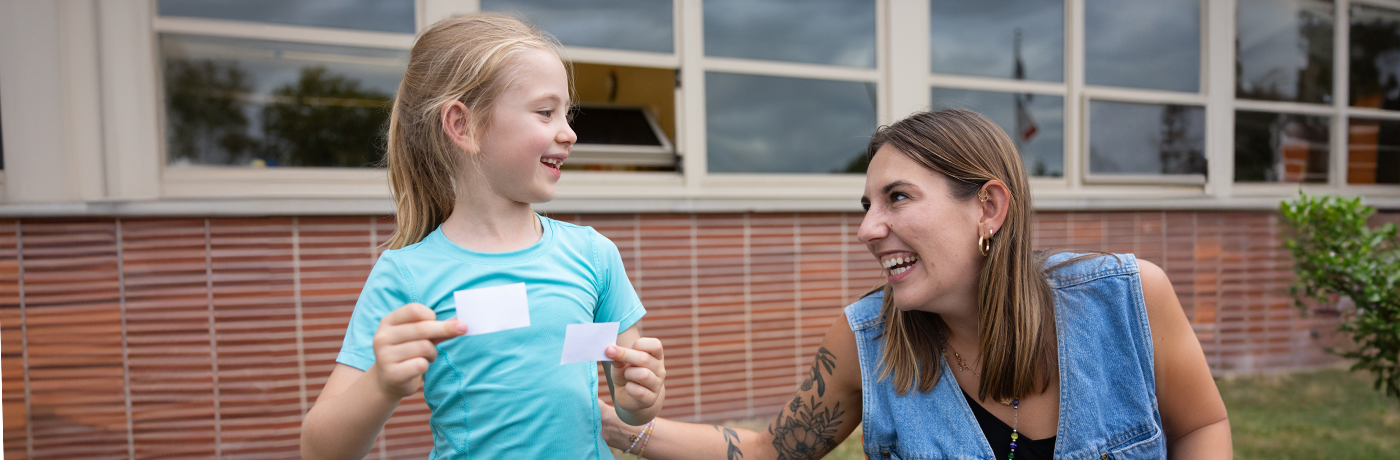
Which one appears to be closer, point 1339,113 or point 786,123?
point 786,123

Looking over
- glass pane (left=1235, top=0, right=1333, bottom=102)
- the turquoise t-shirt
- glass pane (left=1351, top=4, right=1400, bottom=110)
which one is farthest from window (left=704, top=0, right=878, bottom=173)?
glass pane (left=1351, top=4, right=1400, bottom=110)

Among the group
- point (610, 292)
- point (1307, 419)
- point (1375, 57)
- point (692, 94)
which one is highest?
point (1375, 57)

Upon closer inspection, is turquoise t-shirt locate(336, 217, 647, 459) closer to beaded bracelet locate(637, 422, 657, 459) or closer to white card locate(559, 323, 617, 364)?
white card locate(559, 323, 617, 364)

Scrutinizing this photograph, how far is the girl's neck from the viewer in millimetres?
1465

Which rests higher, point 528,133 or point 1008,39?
point 1008,39

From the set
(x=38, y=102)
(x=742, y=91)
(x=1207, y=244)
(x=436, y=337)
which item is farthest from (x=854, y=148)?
(x=38, y=102)

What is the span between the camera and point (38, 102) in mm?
3236

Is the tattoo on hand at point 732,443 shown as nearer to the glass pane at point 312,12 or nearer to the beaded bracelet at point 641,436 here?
the beaded bracelet at point 641,436

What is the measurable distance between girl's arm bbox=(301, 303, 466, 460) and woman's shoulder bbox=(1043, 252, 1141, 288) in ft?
4.77

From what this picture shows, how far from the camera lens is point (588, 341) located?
4.12 ft

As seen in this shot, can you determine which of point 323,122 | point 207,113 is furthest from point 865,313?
point 207,113

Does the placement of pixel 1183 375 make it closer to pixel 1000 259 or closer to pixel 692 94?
pixel 1000 259

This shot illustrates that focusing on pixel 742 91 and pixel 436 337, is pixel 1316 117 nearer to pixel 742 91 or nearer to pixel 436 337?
pixel 742 91

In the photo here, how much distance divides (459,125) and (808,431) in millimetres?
1239
